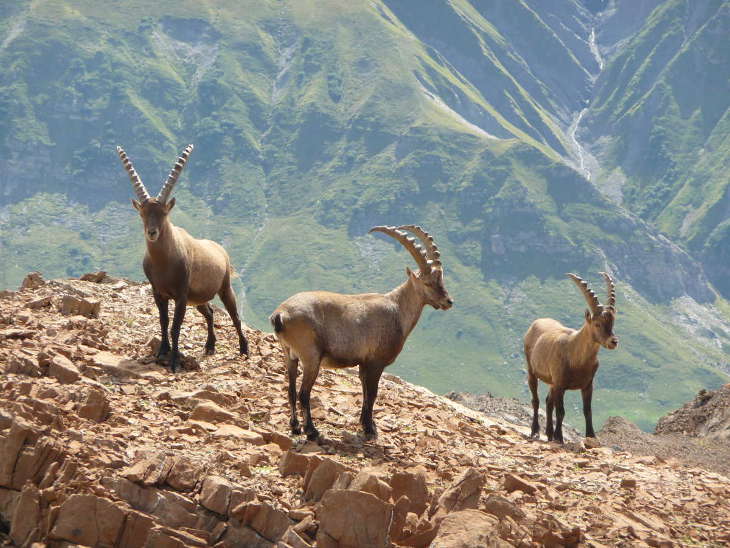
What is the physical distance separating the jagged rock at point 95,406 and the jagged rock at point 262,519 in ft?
11.3

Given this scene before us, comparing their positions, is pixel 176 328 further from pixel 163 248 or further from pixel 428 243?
pixel 428 243

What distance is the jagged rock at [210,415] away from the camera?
672 inches

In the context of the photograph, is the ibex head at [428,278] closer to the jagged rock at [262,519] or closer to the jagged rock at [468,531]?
the jagged rock at [468,531]

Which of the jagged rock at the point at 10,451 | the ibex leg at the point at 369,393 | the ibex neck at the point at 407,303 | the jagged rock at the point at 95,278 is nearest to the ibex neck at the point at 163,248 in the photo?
the ibex neck at the point at 407,303

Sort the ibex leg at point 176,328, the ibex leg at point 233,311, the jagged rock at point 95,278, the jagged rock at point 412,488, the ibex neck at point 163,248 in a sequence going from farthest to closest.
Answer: the jagged rock at point 95,278
the ibex leg at point 233,311
the ibex neck at point 163,248
the ibex leg at point 176,328
the jagged rock at point 412,488

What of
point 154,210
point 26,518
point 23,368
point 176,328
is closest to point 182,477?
point 26,518

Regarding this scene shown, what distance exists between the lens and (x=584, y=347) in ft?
86.1

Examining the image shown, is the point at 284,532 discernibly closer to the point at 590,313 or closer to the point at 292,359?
the point at 292,359

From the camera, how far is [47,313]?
78.2ft

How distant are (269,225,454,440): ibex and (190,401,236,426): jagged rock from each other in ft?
4.33

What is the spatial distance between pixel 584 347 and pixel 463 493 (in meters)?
12.3

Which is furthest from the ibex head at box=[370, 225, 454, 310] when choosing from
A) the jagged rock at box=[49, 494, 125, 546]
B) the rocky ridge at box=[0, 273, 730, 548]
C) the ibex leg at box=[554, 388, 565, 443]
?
the jagged rock at box=[49, 494, 125, 546]

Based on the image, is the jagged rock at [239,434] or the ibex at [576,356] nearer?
the jagged rock at [239,434]

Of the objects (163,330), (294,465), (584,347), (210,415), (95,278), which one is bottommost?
(95,278)
